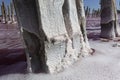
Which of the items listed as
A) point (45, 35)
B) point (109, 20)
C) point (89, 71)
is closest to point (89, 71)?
point (89, 71)

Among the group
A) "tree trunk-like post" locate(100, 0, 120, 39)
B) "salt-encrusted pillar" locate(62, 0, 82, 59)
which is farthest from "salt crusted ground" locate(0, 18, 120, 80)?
"tree trunk-like post" locate(100, 0, 120, 39)

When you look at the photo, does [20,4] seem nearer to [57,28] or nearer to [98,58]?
[57,28]

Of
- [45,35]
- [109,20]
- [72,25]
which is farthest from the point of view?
[109,20]

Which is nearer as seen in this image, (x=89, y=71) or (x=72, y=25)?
(x=89, y=71)

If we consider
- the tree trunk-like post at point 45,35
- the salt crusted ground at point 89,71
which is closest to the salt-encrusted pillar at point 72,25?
the tree trunk-like post at point 45,35

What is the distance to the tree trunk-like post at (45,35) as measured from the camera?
298 cm

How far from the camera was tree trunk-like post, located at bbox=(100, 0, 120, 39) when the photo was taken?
634 cm

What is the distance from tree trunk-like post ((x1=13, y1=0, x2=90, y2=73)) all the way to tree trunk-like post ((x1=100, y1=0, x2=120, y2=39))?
3.23 m

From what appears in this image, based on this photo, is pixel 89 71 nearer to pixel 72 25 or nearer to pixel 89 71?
pixel 89 71

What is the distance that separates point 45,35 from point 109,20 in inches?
156

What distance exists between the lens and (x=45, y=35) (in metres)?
2.99

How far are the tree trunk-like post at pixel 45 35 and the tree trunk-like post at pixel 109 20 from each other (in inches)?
127

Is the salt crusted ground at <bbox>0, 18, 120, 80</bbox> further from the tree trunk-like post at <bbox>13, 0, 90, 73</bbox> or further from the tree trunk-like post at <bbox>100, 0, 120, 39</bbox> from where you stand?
the tree trunk-like post at <bbox>100, 0, 120, 39</bbox>

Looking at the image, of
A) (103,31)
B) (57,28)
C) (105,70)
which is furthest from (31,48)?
(103,31)
